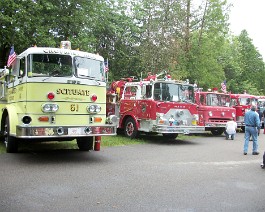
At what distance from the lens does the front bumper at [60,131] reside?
8305 millimetres

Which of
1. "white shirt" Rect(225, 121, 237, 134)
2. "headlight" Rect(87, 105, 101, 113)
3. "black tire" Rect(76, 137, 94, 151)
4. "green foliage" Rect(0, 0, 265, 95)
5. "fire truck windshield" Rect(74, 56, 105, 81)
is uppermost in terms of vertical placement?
"green foliage" Rect(0, 0, 265, 95)

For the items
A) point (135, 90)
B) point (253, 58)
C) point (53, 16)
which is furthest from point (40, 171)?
point (253, 58)

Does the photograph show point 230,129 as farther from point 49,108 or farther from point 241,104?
point 49,108

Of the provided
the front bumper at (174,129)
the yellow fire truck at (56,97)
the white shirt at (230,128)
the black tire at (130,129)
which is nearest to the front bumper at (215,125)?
the white shirt at (230,128)

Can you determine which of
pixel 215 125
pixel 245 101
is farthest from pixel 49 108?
pixel 245 101

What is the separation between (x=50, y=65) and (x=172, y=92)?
20.5 ft

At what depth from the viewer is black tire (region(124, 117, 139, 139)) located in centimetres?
1484

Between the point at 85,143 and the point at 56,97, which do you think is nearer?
the point at 56,97

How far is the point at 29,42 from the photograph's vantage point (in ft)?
62.0

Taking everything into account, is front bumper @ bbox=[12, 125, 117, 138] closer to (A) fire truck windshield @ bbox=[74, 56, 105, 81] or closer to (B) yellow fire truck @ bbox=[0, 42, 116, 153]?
(B) yellow fire truck @ bbox=[0, 42, 116, 153]

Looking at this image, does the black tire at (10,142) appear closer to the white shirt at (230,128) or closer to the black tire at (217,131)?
the white shirt at (230,128)

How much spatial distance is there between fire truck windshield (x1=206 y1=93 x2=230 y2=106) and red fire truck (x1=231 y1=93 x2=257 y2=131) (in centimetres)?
251

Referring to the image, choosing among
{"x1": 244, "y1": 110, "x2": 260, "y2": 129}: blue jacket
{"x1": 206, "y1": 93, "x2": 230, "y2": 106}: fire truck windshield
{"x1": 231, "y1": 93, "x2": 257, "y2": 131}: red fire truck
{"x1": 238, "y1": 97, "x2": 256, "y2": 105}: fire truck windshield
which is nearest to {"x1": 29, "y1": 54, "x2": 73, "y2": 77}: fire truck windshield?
{"x1": 244, "y1": 110, "x2": 260, "y2": 129}: blue jacket

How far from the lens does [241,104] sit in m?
21.4
